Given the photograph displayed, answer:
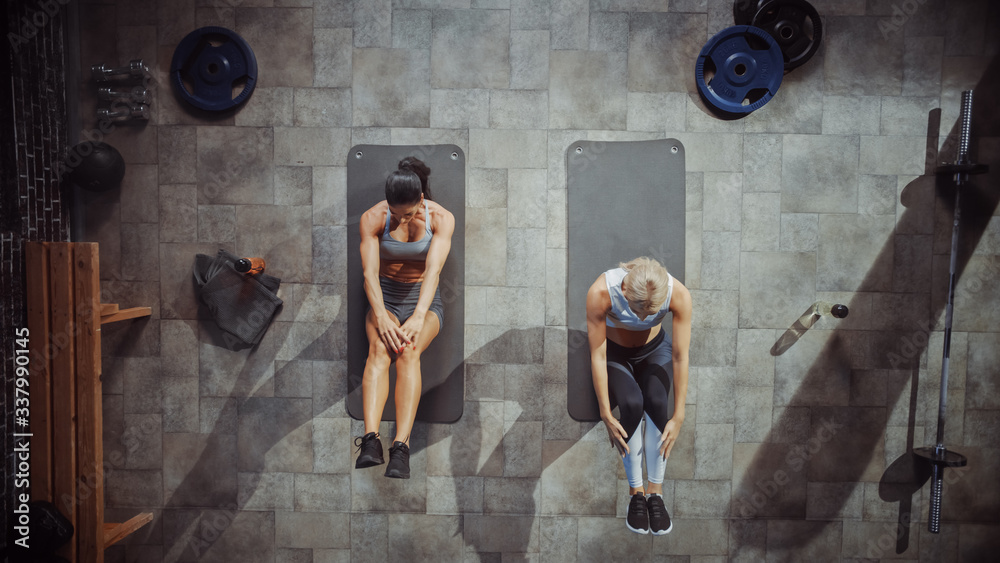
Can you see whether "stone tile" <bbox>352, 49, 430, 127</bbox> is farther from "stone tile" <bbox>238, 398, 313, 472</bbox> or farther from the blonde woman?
"stone tile" <bbox>238, 398, 313, 472</bbox>

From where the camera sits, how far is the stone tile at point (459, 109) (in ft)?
10.4

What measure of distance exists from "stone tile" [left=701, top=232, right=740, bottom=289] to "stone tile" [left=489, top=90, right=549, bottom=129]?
1451 millimetres

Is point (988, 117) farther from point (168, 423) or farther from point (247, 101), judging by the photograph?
point (168, 423)

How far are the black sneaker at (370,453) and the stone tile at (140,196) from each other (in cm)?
225

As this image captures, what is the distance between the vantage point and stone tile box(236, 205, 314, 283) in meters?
3.21

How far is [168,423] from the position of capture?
3.26 metres

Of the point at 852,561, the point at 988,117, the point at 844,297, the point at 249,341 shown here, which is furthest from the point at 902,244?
the point at 249,341

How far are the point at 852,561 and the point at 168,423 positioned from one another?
5117 millimetres

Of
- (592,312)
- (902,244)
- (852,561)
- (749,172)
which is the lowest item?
(852,561)

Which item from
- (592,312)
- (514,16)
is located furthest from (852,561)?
(514,16)

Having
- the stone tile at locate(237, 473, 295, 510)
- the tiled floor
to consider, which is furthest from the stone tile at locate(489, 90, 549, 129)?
the stone tile at locate(237, 473, 295, 510)

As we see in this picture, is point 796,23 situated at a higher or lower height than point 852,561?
higher

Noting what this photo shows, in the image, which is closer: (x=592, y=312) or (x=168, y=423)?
(x=592, y=312)

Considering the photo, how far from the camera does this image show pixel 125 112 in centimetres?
317
